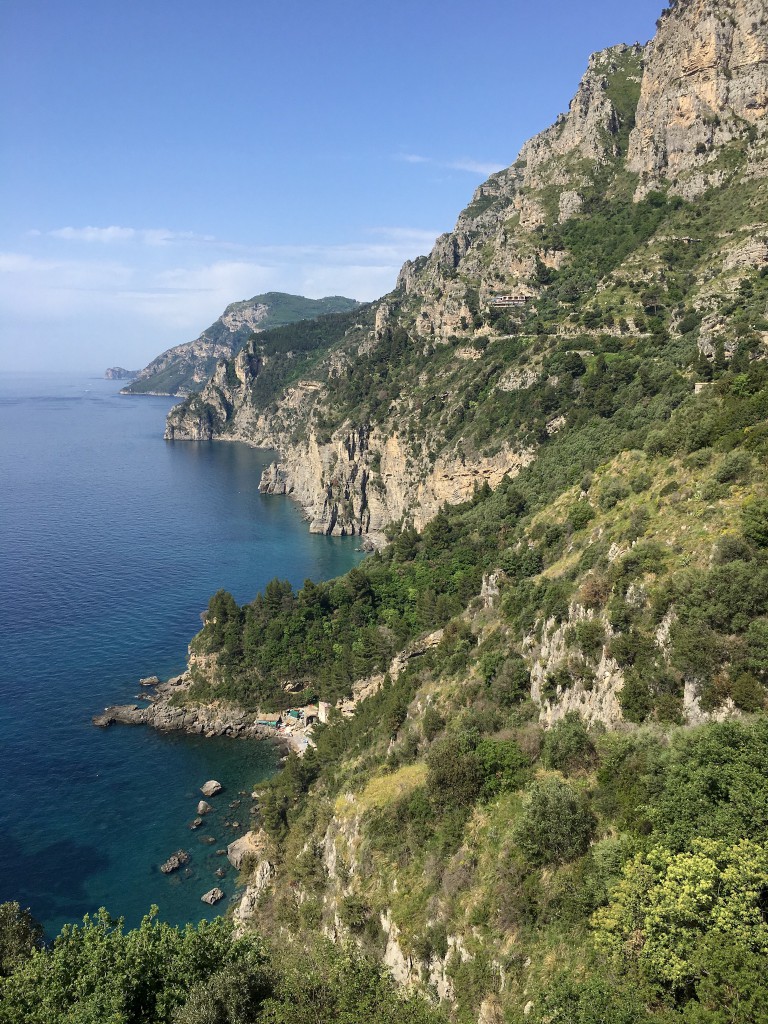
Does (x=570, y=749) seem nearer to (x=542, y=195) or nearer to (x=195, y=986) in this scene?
(x=195, y=986)

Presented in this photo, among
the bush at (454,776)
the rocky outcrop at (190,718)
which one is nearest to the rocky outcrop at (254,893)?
the bush at (454,776)

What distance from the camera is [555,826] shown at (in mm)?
23297

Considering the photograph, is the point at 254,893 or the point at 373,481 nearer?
the point at 254,893

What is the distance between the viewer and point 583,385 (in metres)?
76.3

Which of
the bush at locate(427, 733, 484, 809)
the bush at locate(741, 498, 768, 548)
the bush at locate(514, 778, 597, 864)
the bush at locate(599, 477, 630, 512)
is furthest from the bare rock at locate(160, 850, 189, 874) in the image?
the bush at locate(741, 498, 768, 548)

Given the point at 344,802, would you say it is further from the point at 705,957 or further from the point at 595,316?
the point at 595,316

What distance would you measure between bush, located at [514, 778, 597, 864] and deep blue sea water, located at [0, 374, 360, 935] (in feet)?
95.8

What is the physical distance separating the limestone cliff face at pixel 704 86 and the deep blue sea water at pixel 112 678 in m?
77.3

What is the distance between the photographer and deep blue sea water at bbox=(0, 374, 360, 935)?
152 feet

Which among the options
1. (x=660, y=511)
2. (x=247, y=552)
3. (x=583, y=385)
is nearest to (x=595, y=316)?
(x=583, y=385)

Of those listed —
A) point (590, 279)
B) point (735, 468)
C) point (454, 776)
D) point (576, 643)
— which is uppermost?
point (590, 279)

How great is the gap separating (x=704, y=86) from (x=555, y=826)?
101 metres

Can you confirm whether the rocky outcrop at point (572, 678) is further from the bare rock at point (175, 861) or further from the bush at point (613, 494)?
the bare rock at point (175, 861)

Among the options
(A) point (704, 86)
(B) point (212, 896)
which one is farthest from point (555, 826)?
(A) point (704, 86)
